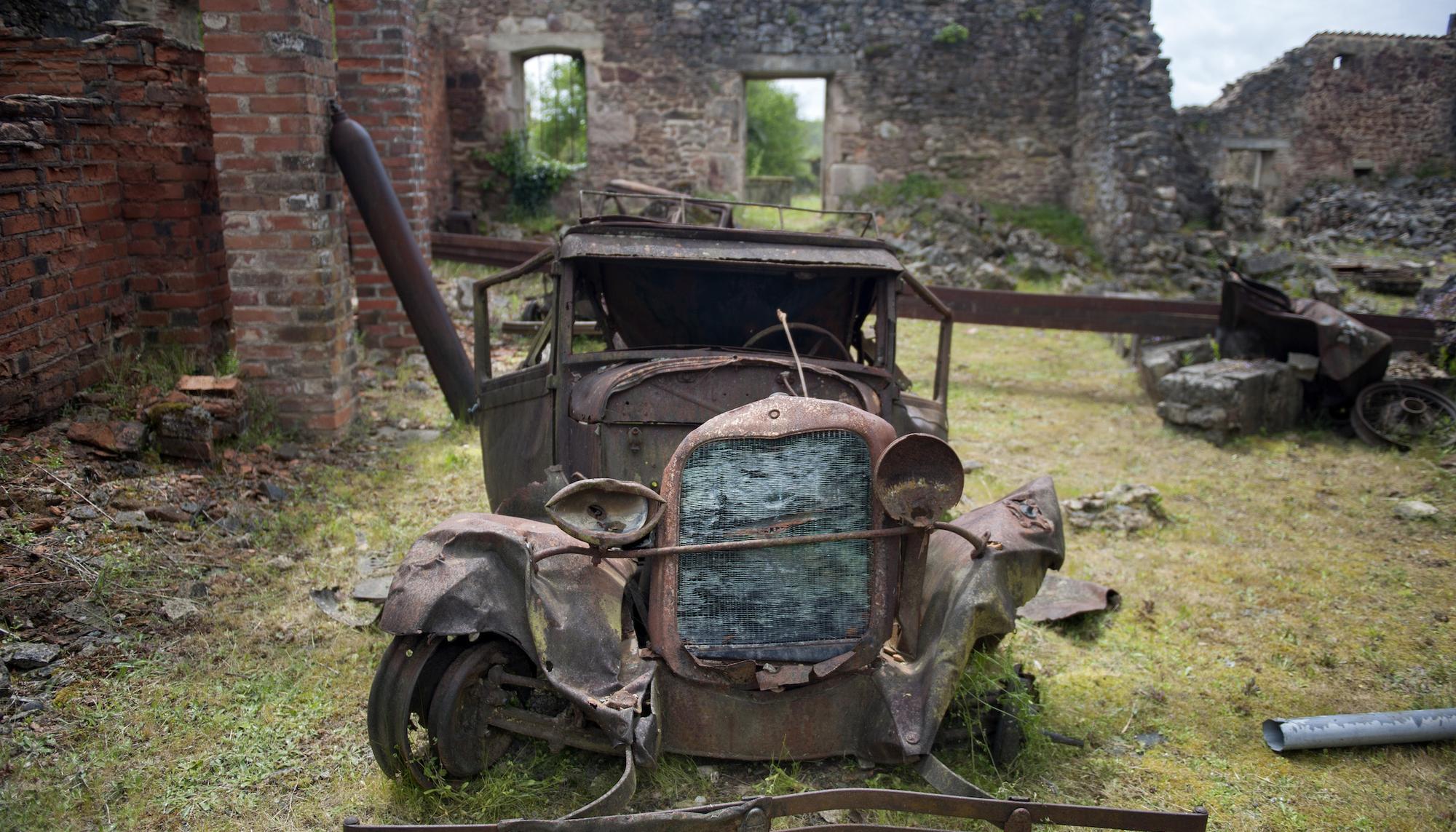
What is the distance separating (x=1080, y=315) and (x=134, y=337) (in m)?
7.99

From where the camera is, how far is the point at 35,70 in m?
5.63

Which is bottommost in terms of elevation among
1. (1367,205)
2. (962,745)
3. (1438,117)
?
(962,745)

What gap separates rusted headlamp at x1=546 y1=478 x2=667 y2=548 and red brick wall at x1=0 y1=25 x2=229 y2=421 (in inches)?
138

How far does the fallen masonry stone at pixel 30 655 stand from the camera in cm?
345

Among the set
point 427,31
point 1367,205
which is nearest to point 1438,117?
point 1367,205

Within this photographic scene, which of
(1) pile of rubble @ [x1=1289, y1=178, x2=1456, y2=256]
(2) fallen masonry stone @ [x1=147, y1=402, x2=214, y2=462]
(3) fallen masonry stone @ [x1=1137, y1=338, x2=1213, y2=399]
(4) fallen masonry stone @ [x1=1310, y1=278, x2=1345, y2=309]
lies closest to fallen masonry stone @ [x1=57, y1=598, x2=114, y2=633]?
(2) fallen masonry stone @ [x1=147, y1=402, x2=214, y2=462]

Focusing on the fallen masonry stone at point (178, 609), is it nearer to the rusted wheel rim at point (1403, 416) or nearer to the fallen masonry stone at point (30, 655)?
the fallen masonry stone at point (30, 655)

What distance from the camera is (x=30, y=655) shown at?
137 inches

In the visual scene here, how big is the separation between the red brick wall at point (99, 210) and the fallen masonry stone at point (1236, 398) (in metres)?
7.11

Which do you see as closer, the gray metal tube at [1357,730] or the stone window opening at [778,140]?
the gray metal tube at [1357,730]

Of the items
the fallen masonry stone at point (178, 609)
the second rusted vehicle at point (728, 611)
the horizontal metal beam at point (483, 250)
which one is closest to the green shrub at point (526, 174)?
the horizontal metal beam at point (483, 250)

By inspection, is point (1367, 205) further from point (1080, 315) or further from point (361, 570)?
point (361, 570)

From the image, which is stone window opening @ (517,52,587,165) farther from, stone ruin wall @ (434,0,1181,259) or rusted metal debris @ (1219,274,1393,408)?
rusted metal debris @ (1219,274,1393,408)

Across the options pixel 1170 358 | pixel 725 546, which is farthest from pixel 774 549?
pixel 1170 358
